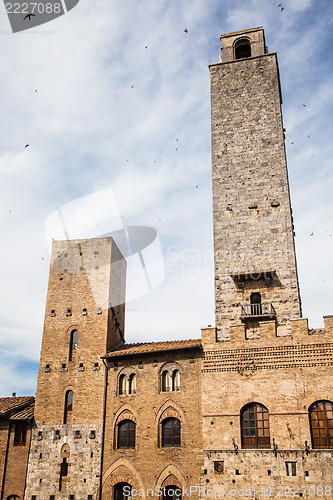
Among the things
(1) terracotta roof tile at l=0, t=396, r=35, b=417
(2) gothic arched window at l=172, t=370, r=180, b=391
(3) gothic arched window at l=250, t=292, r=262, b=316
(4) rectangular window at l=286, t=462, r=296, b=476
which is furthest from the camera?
(1) terracotta roof tile at l=0, t=396, r=35, b=417

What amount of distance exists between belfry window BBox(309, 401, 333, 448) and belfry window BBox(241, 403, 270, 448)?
182 centimetres

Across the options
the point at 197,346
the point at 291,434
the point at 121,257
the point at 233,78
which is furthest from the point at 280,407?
the point at 233,78

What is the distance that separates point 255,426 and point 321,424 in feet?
8.56

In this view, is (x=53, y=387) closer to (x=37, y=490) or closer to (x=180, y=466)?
(x=37, y=490)

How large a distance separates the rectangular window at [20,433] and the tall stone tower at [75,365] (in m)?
0.63

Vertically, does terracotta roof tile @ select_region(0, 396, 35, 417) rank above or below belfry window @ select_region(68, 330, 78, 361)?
below

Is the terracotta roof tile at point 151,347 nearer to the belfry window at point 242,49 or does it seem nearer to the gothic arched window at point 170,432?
the gothic arched window at point 170,432

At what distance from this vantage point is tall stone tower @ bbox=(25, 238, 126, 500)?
22.2 metres

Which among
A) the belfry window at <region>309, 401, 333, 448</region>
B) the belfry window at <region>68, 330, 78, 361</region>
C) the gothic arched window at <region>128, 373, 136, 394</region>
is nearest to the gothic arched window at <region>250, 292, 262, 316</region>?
the belfry window at <region>309, 401, 333, 448</region>

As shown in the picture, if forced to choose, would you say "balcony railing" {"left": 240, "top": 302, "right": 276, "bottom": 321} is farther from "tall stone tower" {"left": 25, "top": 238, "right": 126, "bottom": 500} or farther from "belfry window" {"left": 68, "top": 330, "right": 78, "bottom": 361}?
"belfry window" {"left": 68, "top": 330, "right": 78, "bottom": 361}

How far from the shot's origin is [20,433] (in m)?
23.7

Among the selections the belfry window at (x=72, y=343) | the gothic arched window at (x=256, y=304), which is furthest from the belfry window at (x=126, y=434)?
the gothic arched window at (x=256, y=304)

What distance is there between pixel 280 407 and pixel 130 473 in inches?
284

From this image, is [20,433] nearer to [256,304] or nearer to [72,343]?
[72,343]
